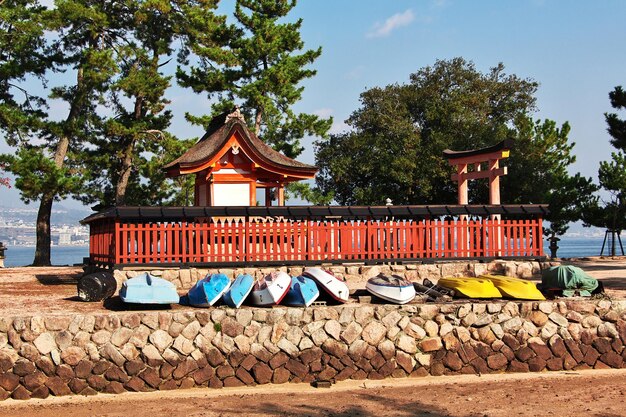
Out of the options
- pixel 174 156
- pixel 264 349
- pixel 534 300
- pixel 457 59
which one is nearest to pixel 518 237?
pixel 534 300

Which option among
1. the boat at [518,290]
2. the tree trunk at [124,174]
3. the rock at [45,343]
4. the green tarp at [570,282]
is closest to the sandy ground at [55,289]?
the green tarp at [570,282]

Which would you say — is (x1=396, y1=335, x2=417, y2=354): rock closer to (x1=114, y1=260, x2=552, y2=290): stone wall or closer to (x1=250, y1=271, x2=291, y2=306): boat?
(x1=250, y1=271, x2=291, y2=306): boat

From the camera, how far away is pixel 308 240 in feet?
64.1

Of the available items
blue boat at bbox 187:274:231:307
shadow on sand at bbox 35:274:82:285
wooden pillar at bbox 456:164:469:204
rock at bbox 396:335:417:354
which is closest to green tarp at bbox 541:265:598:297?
rock at bbox 396:335:417:354

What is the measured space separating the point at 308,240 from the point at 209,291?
5.47 meters

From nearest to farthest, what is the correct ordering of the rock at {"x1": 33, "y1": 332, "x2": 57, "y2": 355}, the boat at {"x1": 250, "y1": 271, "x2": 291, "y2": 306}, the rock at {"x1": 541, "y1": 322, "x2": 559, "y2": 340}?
1. the rock at {"x1": 33, "y1": 332, "x2": 57, "y2": 355}
2. the boat at {"x1": 250, "y1": 271, "x2": 291, "y2": 306}
3. the rock at {"x1": 541, "y1": 322, "x2": 559, "y2": 340}

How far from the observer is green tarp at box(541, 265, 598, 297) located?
15516 mm

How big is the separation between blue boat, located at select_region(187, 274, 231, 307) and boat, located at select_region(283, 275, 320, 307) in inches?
45.1

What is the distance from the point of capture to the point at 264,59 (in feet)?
107

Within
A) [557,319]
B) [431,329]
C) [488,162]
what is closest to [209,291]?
[431,329]

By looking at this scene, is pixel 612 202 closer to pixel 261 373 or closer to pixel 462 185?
pixel 462 185

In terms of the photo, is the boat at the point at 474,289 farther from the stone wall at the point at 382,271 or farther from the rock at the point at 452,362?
the stone wall at the point at 382,271

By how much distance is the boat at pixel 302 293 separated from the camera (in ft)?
47.6

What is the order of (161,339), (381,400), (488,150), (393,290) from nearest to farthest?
(381,400) → (161,339) → (393,290) → (488,150)
